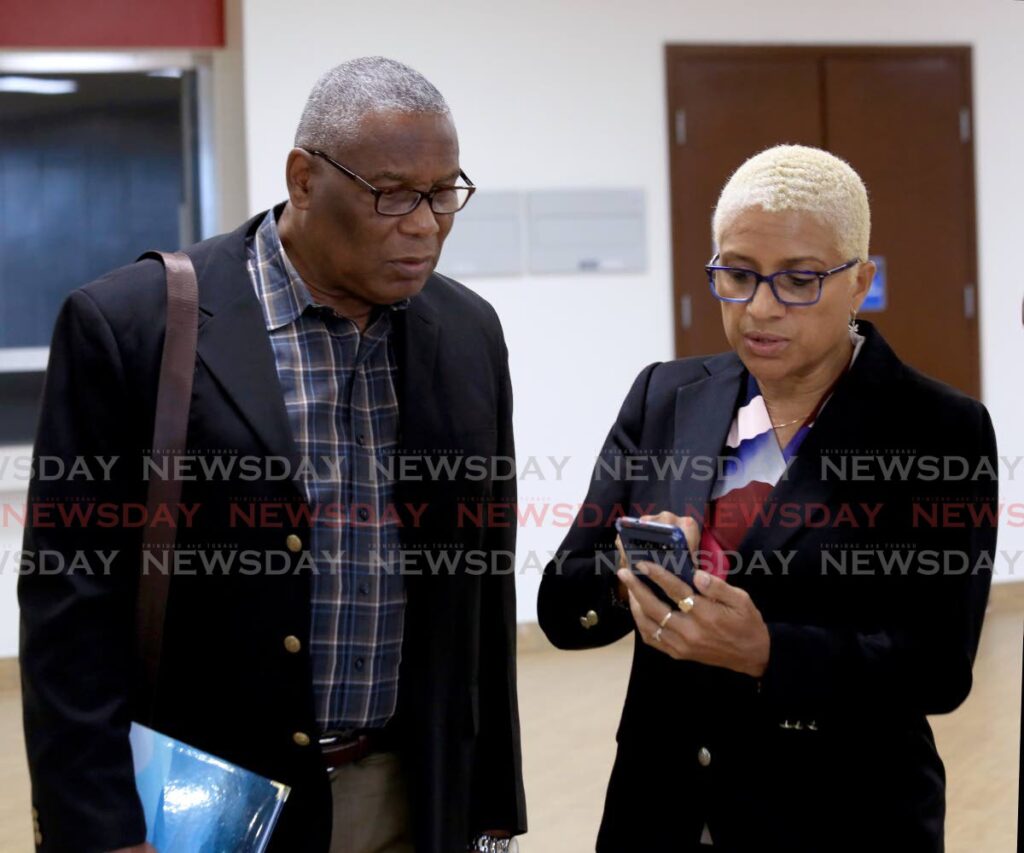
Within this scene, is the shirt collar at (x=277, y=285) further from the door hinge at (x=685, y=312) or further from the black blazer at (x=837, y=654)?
the door hinge at (x=685, y=312)

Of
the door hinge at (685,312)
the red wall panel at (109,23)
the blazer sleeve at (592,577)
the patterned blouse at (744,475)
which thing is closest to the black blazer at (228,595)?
the blazer sleeve at (592,577)

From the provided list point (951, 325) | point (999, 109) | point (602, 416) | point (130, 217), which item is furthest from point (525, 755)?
point (999, 109)

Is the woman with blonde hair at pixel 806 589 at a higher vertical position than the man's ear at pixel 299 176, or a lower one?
lower

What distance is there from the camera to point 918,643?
1895 millimetres

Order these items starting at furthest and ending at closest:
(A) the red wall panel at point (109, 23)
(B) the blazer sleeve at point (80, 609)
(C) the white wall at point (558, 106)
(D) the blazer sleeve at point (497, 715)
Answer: (C) the white wall at point (558, 106) < (A) the red wall panel at point (109, 23) < (D) the blazer sleeve at point (497, 715) < (B) the blazer sleeve at point (80, 609)

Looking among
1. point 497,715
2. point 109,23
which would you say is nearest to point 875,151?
point 109,23

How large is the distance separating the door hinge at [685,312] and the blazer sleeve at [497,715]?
5.32m

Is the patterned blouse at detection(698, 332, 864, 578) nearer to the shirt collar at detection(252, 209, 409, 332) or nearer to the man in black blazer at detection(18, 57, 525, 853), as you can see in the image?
the man in black blazer at detection(18, 57, 525, 853)

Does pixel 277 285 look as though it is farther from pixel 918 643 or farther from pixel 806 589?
pixel 918 643

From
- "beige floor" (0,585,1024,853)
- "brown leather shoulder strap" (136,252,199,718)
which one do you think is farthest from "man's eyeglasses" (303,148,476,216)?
"beige floor" (0,585,1024,853)

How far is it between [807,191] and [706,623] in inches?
23.7

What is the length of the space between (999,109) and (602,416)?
112 inches

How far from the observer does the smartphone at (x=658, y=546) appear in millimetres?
1810

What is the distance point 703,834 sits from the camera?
1.97m
